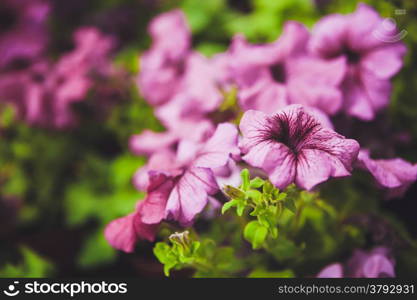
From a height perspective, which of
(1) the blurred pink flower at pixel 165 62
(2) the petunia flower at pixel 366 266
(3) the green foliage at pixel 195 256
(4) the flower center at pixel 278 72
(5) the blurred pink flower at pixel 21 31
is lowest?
(2) the petunia flower at pixel 366 266

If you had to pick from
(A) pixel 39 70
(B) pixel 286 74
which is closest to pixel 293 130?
(B) pixel 286 74

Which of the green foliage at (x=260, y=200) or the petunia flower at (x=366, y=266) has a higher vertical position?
the green foliage at (x=260, y=200)

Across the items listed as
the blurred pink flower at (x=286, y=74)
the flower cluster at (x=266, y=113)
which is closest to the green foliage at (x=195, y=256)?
the flower cluster at (x=266, y=113)

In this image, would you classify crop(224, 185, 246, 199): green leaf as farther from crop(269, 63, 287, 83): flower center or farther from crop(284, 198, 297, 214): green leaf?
crop(269, 63, 287, 83): flower center

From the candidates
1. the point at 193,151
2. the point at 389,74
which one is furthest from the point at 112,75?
the point at 389,74

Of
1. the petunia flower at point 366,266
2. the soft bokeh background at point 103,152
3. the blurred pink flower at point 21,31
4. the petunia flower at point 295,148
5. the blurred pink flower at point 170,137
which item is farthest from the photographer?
the blurred pink flower at point 21,31

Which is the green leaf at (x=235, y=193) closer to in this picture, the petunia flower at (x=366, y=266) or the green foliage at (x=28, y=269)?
the petunia flower at (x=366, y=266)

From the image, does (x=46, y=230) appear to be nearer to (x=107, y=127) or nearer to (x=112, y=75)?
(x=107, y=127)
